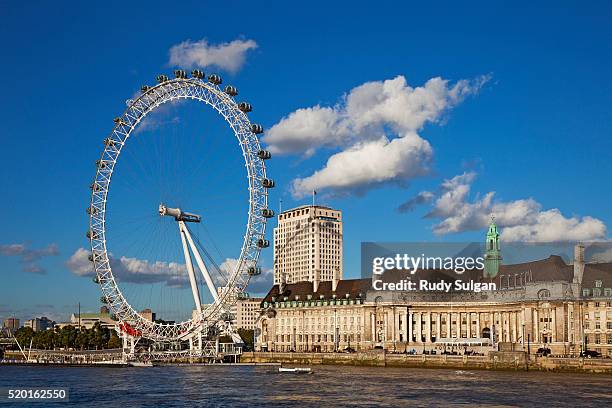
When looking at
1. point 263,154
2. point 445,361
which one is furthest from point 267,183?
point 445,361

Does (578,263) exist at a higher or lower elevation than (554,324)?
higher

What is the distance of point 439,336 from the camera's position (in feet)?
476

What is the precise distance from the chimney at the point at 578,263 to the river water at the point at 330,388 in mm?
26717

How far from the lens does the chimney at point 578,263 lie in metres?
122

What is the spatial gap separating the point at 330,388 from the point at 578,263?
5569cm

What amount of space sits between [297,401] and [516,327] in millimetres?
72192

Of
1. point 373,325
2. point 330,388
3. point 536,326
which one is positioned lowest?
point 330,388

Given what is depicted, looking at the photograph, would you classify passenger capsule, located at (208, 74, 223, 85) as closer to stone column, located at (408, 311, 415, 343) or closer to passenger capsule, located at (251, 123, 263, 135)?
passenger capsule, located at (251, 123, 263, 135)

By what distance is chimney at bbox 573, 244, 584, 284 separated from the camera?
12162 centimetres

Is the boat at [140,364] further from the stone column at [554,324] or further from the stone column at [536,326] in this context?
the stone column at [554,324]

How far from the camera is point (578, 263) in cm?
12194

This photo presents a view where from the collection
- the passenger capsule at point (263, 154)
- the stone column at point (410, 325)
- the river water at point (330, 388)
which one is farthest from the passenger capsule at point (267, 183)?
the stone column at point (410, 325)

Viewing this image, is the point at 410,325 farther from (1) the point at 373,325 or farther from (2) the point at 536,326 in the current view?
(2) the point at 536,326

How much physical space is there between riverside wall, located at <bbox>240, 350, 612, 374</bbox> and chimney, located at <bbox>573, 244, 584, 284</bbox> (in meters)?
20.2
